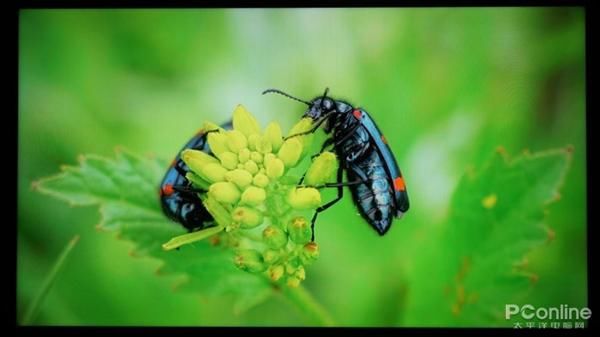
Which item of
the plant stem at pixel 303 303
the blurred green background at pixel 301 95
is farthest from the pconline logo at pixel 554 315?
the plant stem at pixel 303 303

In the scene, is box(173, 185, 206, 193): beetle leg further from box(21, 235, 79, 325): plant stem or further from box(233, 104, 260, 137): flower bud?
box(21, 235, 79, 325): plant stem

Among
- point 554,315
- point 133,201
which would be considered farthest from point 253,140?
point 554,315

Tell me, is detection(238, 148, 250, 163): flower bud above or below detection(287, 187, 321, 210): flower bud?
above

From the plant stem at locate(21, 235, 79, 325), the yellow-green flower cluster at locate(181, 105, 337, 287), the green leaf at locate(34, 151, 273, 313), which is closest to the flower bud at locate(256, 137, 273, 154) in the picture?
the yellow-green flower cluster at locate(181, 105, 337, 287)

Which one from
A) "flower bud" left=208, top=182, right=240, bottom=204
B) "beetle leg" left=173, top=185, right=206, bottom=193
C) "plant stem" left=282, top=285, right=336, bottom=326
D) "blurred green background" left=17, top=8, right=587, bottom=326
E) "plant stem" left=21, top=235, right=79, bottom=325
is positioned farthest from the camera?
"blurred green background" left=17, top=8, right=587, bottom=326

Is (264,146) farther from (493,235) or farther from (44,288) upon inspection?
(44,288)
